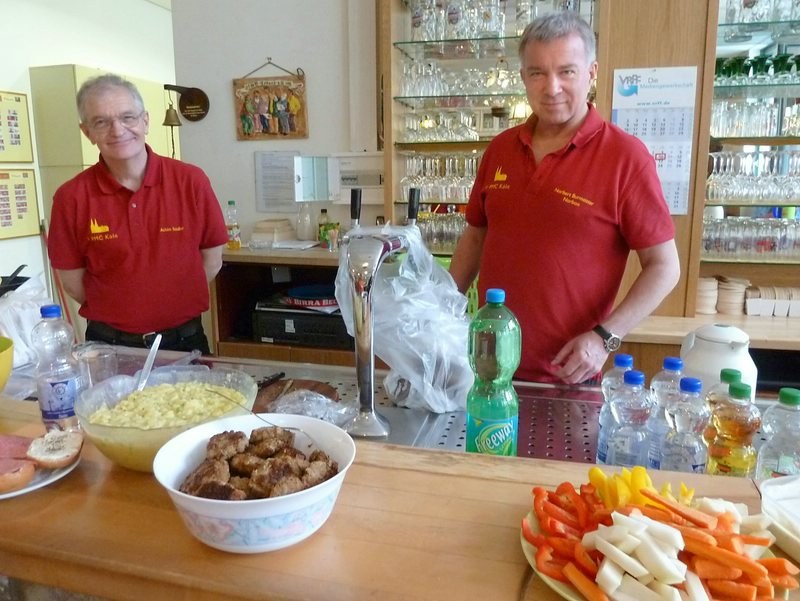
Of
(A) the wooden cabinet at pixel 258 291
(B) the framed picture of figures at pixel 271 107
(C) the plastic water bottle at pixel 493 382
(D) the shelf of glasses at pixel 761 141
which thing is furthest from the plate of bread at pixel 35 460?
(D) the shelf of glasses at pixel 761 141

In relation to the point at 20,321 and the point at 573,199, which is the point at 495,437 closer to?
the point at 573,199

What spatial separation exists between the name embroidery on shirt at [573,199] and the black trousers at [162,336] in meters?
1.38

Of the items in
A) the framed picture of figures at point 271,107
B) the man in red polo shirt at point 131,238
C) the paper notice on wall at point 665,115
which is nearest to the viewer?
the man in red polo shirt at point 131,238

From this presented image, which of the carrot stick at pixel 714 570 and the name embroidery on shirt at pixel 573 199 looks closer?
the carrot stick at pixel 714 570

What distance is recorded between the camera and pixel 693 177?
109 inches

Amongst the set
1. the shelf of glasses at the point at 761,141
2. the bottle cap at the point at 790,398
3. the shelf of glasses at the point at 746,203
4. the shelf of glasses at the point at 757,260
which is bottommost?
the shelf of glasses at the point at 757,260

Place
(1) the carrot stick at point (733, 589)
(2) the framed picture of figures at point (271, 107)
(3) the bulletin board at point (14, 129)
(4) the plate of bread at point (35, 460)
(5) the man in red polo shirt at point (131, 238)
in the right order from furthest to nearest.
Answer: (3) the bulletin board at point (14, 129) → (2) the framed picture of figures at point (271, 107) → (5) the man in red polo shirt at point (131, 238) → (4) the plate of bread at point (35, 460) → (1) the carrot stick at point (733, 589)

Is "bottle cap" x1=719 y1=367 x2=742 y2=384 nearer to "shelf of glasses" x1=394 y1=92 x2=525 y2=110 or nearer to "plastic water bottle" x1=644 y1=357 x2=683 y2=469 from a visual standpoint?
"plastic water bottle" x1=644 y1=357 x2=683 y2=469

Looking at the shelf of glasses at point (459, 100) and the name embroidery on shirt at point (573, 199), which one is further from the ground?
the shelf of glasses at point (459, 100)

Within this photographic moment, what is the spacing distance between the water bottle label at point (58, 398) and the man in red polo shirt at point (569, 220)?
1105mm

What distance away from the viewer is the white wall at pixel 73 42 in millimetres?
4672

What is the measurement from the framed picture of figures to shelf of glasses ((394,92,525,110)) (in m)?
0.64

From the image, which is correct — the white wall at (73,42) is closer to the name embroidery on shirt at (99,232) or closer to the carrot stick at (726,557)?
the name embroidery on shirt at (99,232)

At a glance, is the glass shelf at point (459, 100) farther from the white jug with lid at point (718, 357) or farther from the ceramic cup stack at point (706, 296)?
the white jug with lid at point (718, 357)
